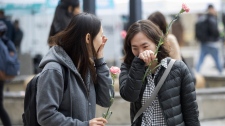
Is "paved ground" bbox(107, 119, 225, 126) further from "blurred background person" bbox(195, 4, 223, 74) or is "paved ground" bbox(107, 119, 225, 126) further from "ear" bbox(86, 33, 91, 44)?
"blurred background person" bbox(195, 4, 223, 74)

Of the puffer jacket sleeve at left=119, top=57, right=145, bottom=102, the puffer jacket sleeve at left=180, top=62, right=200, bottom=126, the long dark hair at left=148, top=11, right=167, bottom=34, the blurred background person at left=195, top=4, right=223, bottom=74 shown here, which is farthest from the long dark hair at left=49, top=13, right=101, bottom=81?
the blurred background person at left=195, top=4, right=223, bottom=74

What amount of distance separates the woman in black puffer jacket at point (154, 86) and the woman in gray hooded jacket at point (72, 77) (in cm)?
30

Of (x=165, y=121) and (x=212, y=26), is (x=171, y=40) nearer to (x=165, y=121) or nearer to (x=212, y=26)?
(x=165, y=121)

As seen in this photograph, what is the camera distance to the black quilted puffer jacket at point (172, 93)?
3.61 metres

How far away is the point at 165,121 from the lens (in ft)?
12.0

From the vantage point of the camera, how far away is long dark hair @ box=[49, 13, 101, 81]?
3270 mm

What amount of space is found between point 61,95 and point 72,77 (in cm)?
14

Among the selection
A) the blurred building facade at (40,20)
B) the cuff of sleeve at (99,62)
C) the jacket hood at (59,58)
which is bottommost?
the blurred building facade at (40,20)

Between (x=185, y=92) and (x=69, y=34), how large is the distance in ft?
3.16

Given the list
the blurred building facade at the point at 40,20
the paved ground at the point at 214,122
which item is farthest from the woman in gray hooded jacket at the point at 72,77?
the blurred building facade at the point at 40,20

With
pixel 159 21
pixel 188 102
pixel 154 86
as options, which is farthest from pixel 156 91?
pixel 159 21

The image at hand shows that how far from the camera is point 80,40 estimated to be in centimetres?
327

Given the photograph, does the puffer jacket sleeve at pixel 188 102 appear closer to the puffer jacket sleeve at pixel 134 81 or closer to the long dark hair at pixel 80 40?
the puffer jacket sleeve at pixel 134 81

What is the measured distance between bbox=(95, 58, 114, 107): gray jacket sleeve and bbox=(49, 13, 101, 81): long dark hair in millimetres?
236
